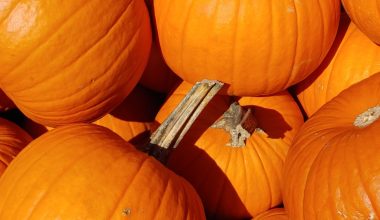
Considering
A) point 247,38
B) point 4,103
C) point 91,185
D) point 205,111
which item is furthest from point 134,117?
point 91,185

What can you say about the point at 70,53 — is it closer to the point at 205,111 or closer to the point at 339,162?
the point at 205,111

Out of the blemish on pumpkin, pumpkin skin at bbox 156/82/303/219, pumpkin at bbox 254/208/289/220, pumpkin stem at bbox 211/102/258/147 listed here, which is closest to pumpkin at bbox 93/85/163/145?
pumpkin skin at bbox 156/82/303/219

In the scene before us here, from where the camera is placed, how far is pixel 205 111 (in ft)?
6.57

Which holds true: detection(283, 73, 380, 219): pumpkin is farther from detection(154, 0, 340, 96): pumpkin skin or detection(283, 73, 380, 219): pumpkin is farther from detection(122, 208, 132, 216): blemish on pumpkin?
detection(122, 208, 132, 216): blemish on pumpkin

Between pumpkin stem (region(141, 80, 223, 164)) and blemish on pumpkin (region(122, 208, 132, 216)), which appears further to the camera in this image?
pumpkin stem (region(141, 80, 223, 164))

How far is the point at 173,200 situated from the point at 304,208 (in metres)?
0.38

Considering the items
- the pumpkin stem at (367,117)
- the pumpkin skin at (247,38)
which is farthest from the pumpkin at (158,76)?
the pumpkin stem at (367,117)

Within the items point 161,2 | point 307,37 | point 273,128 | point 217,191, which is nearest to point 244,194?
point 217,191

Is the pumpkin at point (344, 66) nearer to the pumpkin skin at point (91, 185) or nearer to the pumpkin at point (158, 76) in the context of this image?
the pumpkin at point (158, 76)

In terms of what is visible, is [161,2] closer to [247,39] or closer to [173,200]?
[247,39]

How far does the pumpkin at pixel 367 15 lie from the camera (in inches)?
67.6

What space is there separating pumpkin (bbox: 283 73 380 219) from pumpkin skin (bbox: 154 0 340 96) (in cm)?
21

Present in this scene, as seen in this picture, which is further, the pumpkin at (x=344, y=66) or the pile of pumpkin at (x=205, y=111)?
the pumpkin at (x=344, y=66)

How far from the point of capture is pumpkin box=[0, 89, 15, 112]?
2.09 meters
